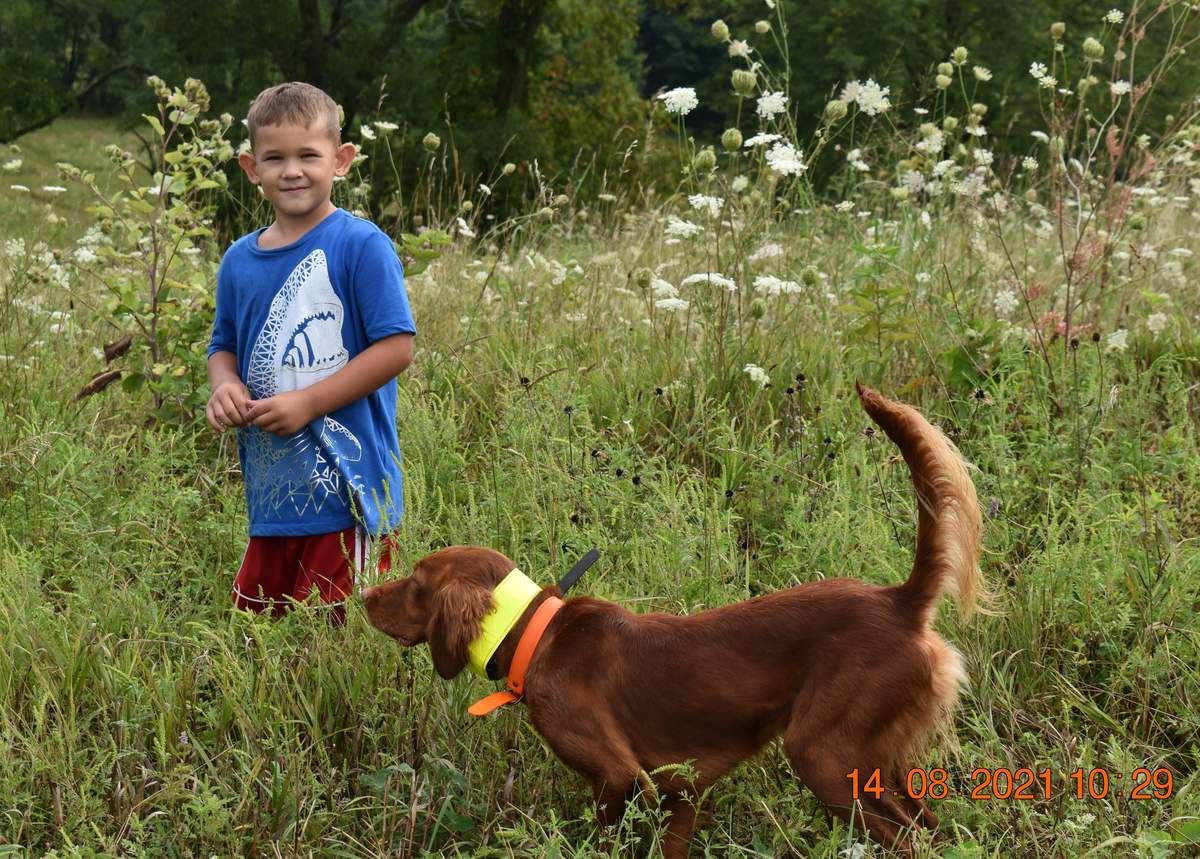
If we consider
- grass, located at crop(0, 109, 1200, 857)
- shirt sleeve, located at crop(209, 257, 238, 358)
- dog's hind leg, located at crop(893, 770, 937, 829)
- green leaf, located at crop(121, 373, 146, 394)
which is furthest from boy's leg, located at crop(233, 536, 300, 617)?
dog's hind leg, located at crop(893, 770, 937, 829)

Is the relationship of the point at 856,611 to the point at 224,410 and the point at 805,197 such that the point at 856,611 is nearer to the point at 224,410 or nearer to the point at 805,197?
the point at 224,410

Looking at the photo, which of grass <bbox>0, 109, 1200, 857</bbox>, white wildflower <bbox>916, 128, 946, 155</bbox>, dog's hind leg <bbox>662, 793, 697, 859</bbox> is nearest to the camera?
dog's hind leg <bbox>662, 793, 697, 859</bbox>

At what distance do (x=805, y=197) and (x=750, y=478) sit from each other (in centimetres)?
176

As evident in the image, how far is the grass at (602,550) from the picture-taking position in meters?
2.44

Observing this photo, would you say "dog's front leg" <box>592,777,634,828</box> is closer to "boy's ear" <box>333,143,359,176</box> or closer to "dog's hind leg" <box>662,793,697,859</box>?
"dog's hind leg" <box>662,793,697,859</box>

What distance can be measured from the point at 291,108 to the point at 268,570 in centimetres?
123

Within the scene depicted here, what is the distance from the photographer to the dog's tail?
7.14ft

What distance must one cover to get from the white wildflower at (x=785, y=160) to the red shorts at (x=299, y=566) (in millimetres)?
1928

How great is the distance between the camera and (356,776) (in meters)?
2.67

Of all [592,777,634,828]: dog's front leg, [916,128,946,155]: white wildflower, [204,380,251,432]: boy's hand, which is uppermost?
[916,128,946,155]: white wildflower

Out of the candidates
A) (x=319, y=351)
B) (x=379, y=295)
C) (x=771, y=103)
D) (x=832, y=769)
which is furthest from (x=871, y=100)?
(x=832, y=769)

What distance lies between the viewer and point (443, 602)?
2.35 metres

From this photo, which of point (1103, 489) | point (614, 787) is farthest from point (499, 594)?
point (1103, 489)

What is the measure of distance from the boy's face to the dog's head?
1118 millimetres
